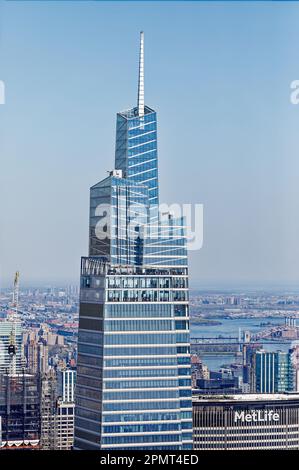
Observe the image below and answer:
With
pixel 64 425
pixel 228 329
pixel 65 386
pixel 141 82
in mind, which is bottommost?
pixel 64 425

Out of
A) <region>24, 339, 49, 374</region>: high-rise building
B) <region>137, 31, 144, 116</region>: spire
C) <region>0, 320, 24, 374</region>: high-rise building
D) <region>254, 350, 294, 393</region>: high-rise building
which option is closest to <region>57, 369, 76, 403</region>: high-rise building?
<region>24, 339, 49, 374</region>: high-rise building

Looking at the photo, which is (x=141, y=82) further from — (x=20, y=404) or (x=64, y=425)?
(x=20, y=404)

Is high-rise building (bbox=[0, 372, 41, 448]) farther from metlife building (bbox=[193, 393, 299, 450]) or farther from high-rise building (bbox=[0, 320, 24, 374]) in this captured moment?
metlife building (bbox=[193, 393, 299, 450])

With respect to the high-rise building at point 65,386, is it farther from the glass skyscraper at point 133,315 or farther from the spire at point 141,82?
the spire at point 141,82

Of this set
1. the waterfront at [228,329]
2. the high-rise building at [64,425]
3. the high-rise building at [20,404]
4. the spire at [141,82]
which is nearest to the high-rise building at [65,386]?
the high-rise building at [64,425]

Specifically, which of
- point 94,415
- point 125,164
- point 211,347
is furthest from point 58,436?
point 125,164

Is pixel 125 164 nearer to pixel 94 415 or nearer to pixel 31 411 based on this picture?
pixel 94 415

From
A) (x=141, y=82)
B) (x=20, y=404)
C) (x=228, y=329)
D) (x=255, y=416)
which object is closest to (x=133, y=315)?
(x=228, y=329)
